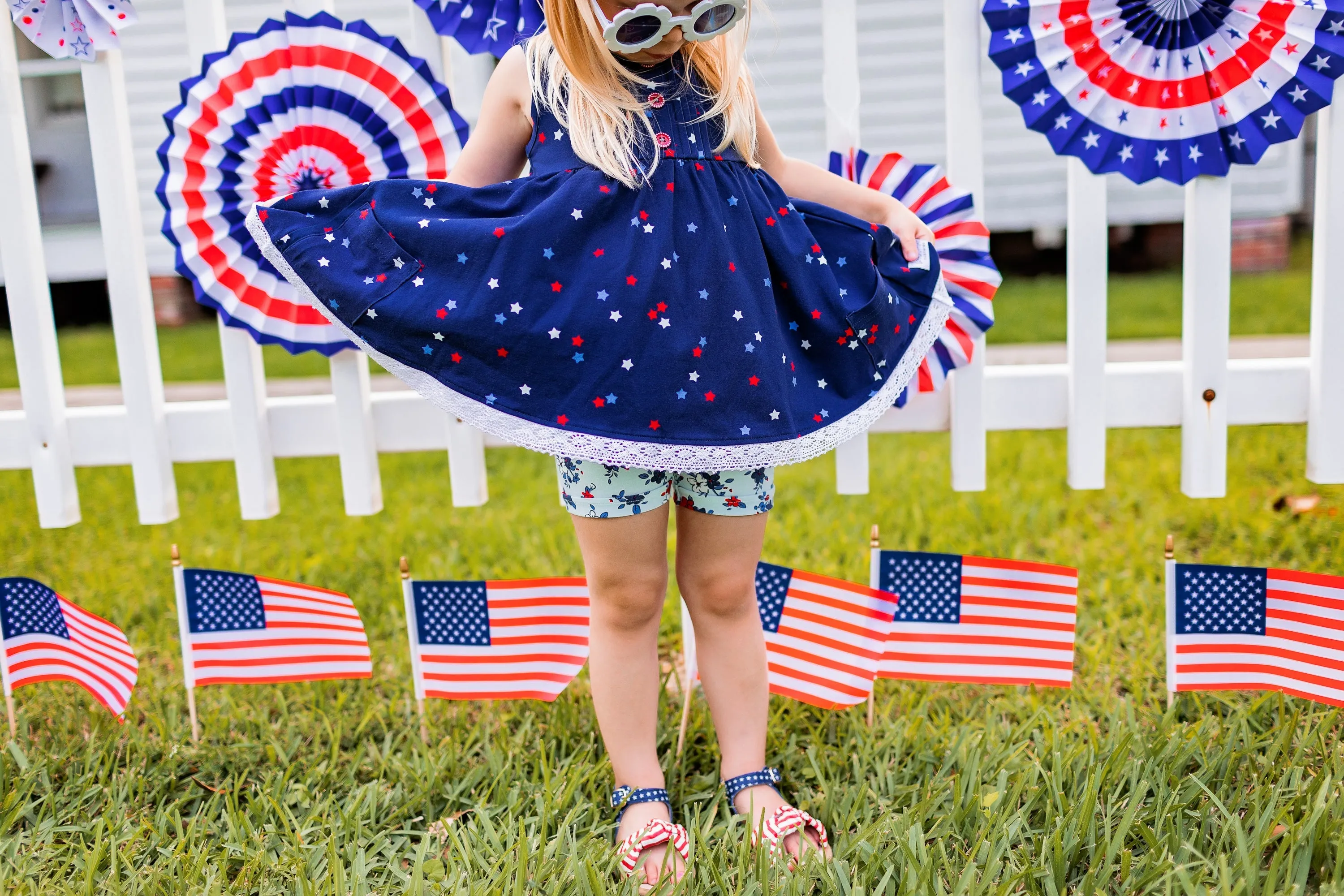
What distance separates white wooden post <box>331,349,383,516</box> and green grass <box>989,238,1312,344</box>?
4165 millimetres

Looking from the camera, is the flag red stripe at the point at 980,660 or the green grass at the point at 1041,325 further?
the green grass at the point at 1041,325

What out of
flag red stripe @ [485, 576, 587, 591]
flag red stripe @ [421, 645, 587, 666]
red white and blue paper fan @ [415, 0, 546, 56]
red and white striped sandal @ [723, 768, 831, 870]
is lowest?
red and white striped sandal @ [723, 768, 831, 870]

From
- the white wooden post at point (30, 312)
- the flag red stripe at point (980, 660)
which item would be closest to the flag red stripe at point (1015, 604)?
the flag red stripe at point (980, 660)

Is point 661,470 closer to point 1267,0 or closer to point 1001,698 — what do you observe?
point 1001,698

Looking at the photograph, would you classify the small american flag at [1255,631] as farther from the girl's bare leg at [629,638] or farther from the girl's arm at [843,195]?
the girl's bare leg at [629,638]

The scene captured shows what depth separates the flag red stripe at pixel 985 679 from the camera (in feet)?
7.73

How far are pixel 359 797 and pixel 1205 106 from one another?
87.0 inches

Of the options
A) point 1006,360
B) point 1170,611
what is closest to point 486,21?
point 1170,611

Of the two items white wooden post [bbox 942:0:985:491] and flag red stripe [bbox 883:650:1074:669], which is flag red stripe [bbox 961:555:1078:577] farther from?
white wooden post [bbox 942:0:985:491]

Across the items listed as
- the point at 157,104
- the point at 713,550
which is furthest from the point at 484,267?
the point at 157,104

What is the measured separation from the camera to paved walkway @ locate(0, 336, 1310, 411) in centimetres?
537

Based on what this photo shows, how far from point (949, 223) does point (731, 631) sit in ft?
3.29

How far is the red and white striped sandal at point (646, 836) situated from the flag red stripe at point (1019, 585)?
0.79 meters

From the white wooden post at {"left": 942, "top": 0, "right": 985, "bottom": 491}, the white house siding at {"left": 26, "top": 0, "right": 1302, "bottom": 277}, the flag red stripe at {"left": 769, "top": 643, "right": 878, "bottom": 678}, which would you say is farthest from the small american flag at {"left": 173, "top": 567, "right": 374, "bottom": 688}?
the white house siding at {"left": 26, "top": 0, "right": 1302, "bottom": 277}
